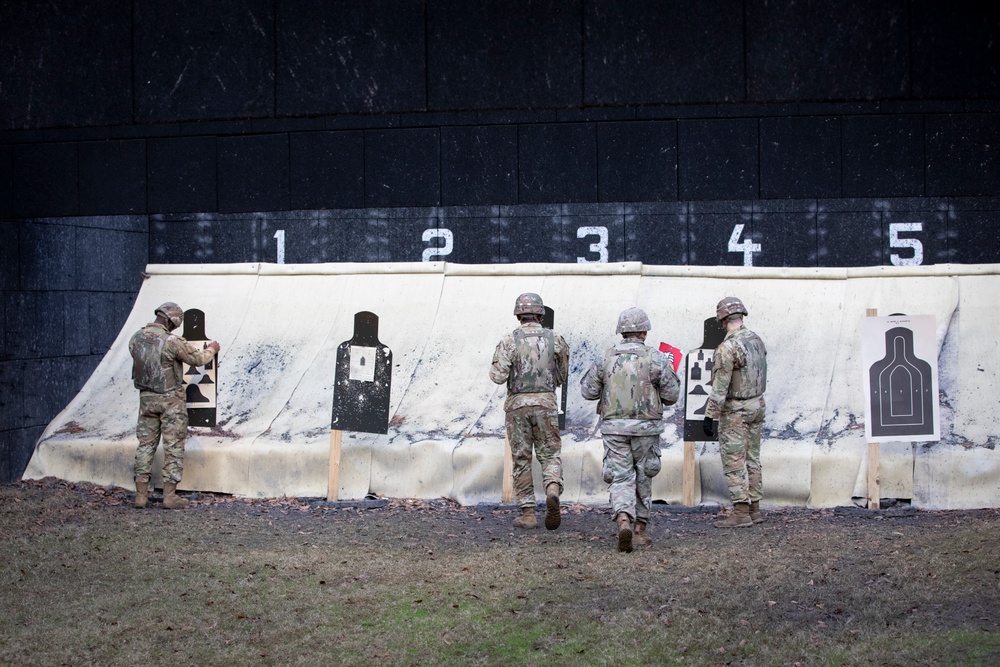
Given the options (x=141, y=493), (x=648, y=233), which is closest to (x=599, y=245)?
(x=648, y=233)

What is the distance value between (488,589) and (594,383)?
214cm

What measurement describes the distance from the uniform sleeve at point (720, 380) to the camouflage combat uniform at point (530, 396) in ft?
4.22

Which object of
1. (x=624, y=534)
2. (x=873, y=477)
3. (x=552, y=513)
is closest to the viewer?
(x=624, y=534)

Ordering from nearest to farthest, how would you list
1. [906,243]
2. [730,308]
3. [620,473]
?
[620,473]
[730,308]
[906,243]

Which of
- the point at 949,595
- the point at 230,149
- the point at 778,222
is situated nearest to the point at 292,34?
the point at 230,149

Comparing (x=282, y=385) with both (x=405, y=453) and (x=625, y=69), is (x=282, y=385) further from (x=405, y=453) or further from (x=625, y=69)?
(x=625, y=69)

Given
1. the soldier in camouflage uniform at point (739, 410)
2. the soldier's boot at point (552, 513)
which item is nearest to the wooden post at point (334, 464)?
the soldier's boot at point (552, 513)

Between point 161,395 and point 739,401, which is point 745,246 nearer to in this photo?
point 739,401

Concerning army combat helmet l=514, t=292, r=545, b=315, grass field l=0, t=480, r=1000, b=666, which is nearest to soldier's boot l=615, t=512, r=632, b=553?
grass field l=0, t=480, r=1000, b=666

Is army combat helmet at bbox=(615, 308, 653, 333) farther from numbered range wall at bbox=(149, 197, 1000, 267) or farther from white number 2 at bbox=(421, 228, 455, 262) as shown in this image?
Result: white number 2 at bbox=(421, 228, 455, 262)

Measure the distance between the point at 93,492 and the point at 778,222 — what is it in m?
7.77

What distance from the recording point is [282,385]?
1219 cm

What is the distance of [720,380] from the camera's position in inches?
384

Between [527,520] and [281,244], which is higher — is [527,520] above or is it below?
below
